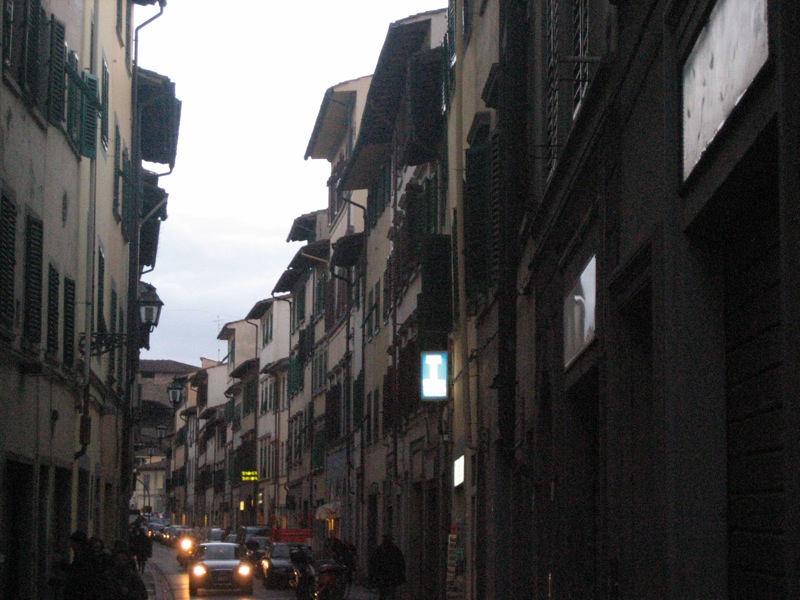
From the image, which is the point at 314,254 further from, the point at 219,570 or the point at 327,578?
the point at 327,578

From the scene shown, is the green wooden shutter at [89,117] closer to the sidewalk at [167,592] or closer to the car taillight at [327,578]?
the car taillight at [327,578]

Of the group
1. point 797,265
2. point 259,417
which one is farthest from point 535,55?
point 259,417

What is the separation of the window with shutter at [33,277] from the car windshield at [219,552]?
20691mm

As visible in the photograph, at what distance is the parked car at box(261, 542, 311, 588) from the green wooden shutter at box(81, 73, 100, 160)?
66.9 ft

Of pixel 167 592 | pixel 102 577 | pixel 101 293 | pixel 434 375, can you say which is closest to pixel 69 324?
pixel 101 293

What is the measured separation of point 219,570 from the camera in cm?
3575

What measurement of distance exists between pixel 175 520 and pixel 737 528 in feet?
393

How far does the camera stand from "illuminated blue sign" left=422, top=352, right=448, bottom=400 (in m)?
23.5

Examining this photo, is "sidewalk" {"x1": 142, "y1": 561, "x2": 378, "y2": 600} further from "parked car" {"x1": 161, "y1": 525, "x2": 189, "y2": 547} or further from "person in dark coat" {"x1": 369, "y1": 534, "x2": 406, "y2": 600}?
"parked car" {"x1": 161, "y1": 525, "x2": 189, "y2": 547}

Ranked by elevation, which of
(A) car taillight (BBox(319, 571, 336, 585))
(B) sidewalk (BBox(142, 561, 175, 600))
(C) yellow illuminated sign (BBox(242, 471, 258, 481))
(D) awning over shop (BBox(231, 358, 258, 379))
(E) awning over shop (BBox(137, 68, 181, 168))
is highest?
(E) awning over shop (BBox(137, 68, 181, 168))

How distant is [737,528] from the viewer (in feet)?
20.5

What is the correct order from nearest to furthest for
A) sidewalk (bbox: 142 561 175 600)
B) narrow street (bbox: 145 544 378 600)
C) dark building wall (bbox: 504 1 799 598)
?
dark building wall (bbox: 504 1 799 598)
sidewalk (bbox: 142 561 175 600)
narrow street (bbox: 145 544 378 600)

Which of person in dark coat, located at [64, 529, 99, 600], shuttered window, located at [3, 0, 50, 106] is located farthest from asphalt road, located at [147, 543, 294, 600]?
shuttered window, located at [3, 0, 50, 106]

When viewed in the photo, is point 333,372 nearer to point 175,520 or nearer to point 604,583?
point 604,583
